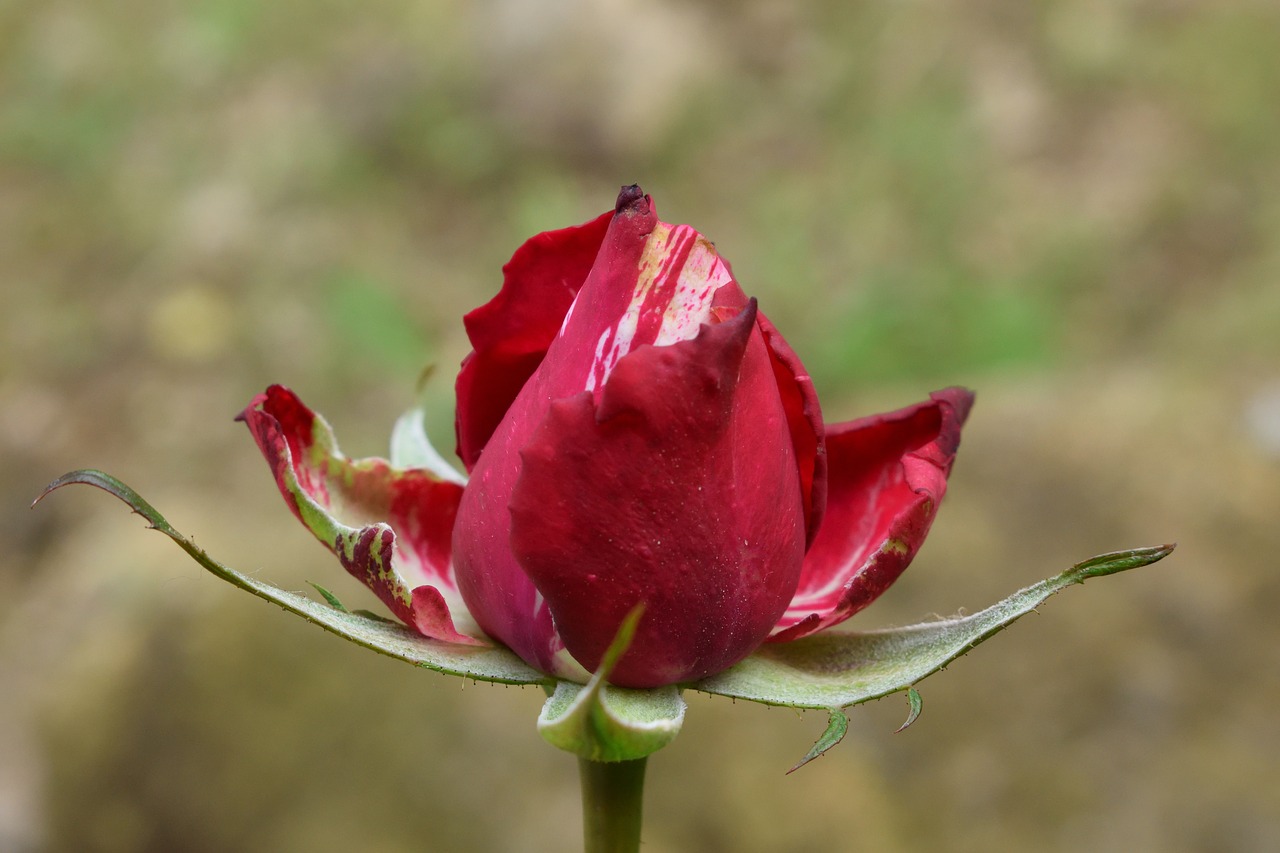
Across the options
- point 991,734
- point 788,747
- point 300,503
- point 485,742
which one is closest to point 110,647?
point 485,742

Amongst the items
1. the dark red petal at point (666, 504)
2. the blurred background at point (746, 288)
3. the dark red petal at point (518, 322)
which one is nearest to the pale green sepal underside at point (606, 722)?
the dark red petal at point (666, 504)

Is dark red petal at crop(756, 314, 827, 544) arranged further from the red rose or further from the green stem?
the green stem

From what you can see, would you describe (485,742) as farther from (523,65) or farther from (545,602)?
(523,65)

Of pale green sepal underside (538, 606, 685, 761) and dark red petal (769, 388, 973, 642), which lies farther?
dark red petal (769, 388, 973, 642)

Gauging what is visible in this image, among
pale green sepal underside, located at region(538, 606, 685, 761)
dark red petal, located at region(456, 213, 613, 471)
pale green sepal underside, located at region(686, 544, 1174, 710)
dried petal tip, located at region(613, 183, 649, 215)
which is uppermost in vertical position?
dried petal tip, located at region(613, 183, 649, 215)

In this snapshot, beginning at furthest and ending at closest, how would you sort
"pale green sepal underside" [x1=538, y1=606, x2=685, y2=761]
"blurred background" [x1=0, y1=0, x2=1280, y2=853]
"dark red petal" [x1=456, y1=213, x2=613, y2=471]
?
"blurred background" [x1=0, y1=0, x2=1280, y2=853], "dark red petal" [x1=456, y1=213, x2=613, y2=471], "pale green sepal underside" [x1=538, y1=606, x2=685, y2=761]

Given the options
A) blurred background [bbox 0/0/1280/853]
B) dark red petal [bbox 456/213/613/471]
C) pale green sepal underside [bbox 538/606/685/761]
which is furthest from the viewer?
blurred background [bbox 0/0/1280/853]

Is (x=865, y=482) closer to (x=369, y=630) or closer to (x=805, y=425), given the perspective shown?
(x=805, y=425)

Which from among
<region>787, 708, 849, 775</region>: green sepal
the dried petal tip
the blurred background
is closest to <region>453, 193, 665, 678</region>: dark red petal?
the dried petal tip
